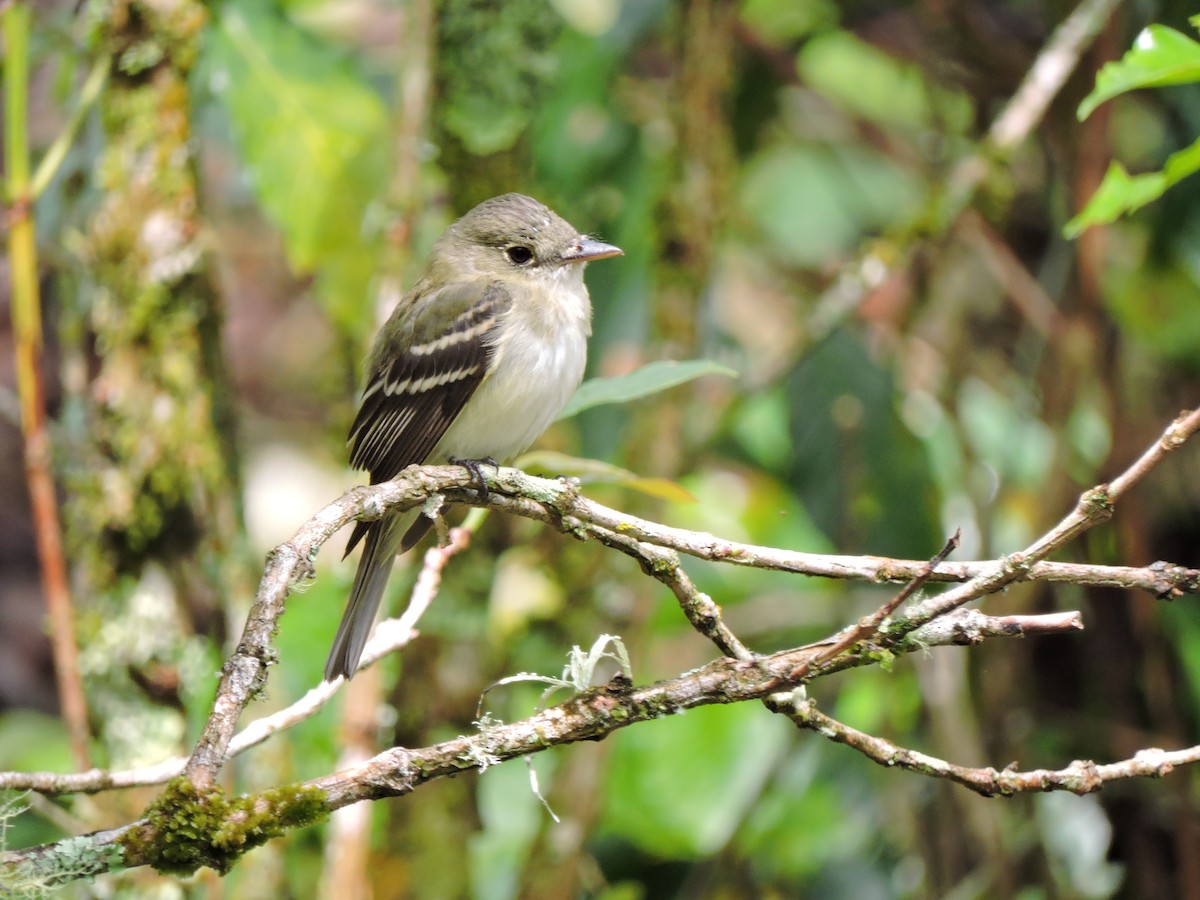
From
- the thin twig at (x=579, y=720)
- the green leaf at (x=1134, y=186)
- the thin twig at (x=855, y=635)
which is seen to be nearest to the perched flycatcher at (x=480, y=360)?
the thin twig at (x=579, y=720)

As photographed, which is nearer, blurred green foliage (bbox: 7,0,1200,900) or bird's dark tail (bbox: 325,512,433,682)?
bird's dark tail (bbox: 325,512,433,682)

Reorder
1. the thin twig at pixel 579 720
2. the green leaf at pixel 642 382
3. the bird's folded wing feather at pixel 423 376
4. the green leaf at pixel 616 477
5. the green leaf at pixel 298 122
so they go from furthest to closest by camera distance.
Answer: the green leaf at pixel 298 122
the bird's folded wing feather at pixel 423 376
the green leaf at pixel 616 477
the green leaf at pixel 642 382
the thin twig at pixel 579 720

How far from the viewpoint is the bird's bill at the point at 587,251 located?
324 centimetres

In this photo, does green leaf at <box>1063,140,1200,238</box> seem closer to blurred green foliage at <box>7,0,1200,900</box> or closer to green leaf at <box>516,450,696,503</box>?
green leaf at <box>516,450,696,503</box>

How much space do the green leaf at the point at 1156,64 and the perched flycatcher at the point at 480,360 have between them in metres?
1.64

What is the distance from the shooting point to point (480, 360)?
308 cm

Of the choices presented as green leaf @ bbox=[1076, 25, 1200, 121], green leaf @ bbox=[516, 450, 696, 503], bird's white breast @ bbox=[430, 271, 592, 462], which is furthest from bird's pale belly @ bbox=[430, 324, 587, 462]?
green leaf @ bbox=[1076, 25, 1200, 121]

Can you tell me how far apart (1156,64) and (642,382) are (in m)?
0.91

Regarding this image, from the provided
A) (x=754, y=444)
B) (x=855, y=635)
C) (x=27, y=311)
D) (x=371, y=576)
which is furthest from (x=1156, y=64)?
(x=754, y=444)

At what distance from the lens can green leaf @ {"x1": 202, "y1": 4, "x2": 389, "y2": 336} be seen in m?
3.13

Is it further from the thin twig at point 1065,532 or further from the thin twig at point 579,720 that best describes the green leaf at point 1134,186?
the thin twig at point 579,720

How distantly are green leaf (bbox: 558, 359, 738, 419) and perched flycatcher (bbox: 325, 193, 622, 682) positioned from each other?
763mm

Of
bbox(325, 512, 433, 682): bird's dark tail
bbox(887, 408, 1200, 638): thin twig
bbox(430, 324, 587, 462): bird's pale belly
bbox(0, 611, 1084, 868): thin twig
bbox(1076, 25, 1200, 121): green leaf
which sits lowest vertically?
bbox(0, 611, 1084, 868): thin twig

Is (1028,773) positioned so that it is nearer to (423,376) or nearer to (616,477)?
(616,477)
